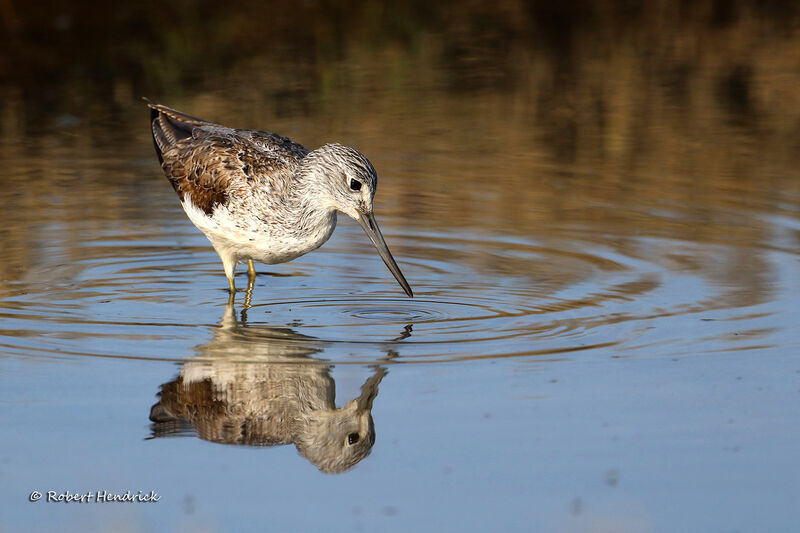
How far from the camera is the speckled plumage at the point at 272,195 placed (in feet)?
25.5

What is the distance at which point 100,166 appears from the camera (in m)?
11.7

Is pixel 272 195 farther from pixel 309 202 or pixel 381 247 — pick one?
pixel 381 247

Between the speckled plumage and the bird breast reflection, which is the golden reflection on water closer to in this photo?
the speckled plumage

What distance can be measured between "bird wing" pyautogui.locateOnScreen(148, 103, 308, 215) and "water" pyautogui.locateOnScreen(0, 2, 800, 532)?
62 centimetres

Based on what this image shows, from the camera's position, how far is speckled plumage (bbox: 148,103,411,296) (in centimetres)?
776

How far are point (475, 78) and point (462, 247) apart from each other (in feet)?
21.0

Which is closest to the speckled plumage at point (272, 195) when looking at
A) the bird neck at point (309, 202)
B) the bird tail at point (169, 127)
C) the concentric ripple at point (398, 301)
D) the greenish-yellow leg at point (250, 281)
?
the bird neck at point (309, 202)

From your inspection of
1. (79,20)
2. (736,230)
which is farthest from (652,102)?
(79,20)

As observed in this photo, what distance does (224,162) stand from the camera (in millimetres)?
8328

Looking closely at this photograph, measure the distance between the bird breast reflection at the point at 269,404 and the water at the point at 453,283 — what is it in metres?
0.02

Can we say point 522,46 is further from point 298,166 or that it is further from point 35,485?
point 35,485

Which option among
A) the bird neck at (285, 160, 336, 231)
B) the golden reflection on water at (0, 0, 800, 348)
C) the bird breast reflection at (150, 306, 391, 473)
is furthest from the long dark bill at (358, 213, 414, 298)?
the bird breast reflection at (150, 306, 391, 473)
